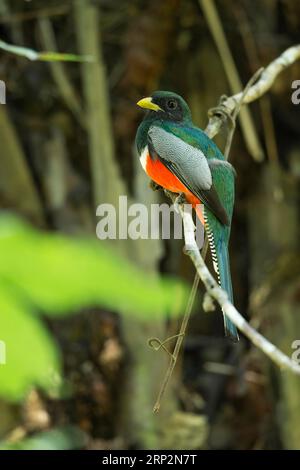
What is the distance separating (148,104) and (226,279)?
250 millimetres

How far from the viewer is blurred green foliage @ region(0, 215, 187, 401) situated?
874 mm

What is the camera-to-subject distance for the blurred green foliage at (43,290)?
87 cm

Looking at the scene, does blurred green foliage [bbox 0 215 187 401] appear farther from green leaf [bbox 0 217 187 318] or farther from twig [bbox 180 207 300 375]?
twig [bbox 180 207 300 375]

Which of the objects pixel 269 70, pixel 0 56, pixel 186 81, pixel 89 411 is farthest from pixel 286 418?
pixel 269 70

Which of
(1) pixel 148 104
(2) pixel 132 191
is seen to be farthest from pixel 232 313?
(2) pixel 132 191

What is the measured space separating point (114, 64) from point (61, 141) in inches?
15.0

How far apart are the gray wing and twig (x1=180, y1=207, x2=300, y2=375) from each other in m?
0.04

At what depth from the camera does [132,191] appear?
8.98 feet

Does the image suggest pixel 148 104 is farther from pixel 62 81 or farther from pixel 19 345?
pixel 62 81

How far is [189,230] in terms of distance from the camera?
0.84m

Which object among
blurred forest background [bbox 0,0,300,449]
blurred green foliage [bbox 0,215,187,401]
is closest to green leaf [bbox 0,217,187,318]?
blurred green foliage [bbox 0,215,187,401]

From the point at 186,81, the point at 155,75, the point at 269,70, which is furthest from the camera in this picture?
the point at 186,81

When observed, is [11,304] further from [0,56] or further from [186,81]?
[0,56]

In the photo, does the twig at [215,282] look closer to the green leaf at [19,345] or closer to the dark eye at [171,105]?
the dark eye at [171,105]
